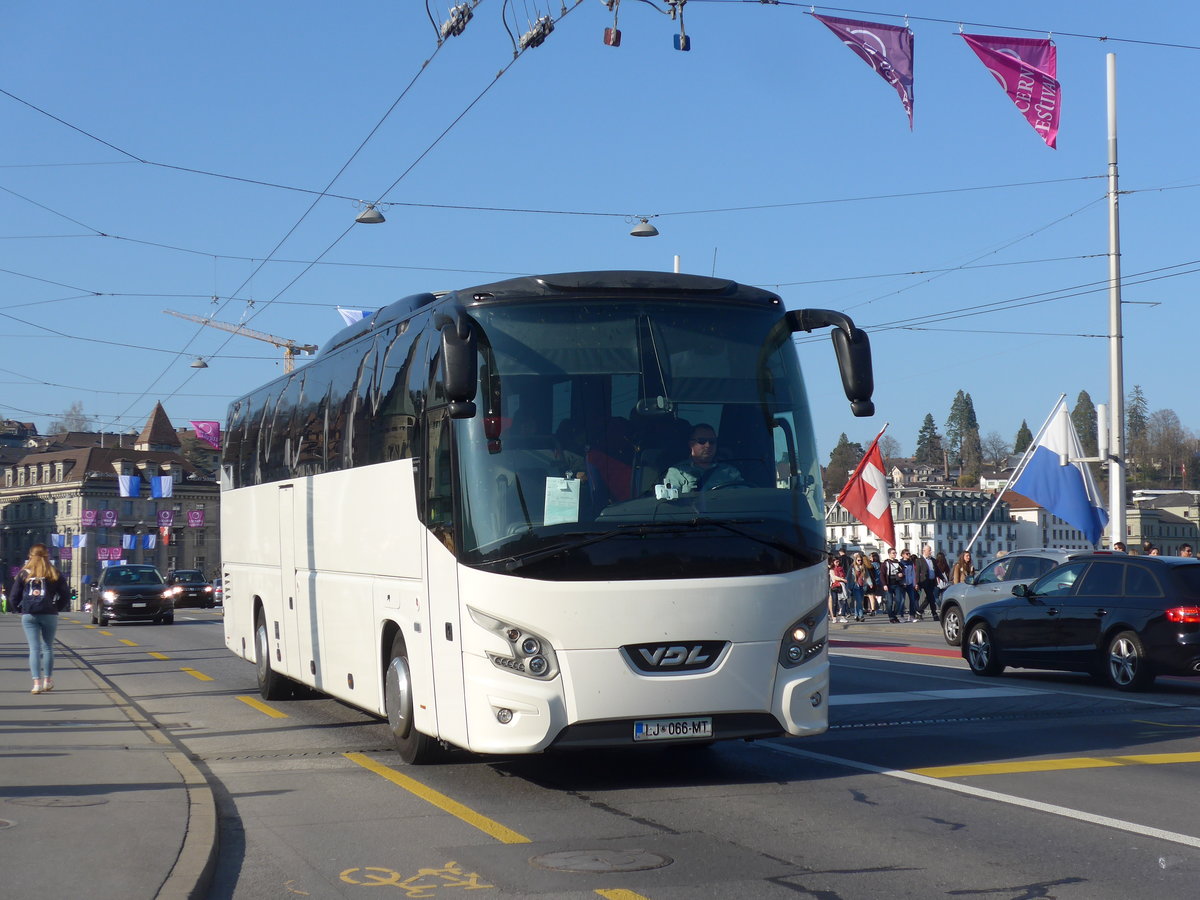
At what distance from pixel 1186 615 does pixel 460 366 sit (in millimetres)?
10481

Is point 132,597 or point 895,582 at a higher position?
point 895,582

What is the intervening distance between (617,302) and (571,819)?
3351 millimetres

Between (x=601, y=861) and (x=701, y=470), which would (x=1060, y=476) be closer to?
(x=701, y=470)

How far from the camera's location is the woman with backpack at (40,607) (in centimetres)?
1677

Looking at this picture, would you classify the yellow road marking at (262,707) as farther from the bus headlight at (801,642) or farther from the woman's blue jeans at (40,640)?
the bus headlight at (801,642)

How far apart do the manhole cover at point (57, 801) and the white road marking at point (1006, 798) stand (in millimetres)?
5039

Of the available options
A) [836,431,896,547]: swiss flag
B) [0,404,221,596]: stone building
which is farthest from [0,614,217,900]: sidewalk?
[0,404,221,596]: stone building

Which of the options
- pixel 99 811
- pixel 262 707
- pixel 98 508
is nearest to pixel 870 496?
pixel 262 707

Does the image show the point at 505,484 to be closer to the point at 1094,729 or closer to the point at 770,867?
the point at 770,867

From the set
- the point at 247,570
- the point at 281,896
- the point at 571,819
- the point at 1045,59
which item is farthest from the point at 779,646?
the point at 1045,59

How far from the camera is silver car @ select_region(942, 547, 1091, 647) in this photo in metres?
25.1

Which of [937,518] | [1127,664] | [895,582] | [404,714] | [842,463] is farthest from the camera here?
[842,463]

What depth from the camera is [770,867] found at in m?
7.36

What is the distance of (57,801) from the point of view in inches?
353
